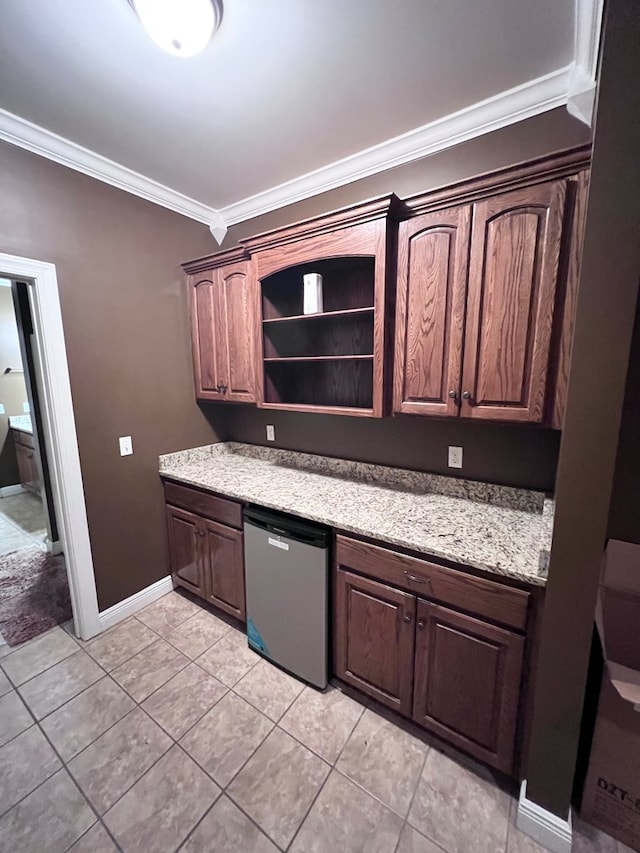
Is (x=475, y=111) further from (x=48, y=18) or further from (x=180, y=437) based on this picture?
(x=180, y=437)

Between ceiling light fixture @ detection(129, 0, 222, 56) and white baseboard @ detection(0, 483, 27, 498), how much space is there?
520cm

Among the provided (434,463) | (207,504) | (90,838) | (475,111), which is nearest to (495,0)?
(475,111)

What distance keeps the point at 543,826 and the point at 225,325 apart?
107 inches

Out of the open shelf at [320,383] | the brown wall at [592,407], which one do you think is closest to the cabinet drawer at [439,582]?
the brown wall at [592,407]

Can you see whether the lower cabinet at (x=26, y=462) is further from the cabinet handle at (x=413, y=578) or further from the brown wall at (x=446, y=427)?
the cabinet handle at (x=413, y=578)

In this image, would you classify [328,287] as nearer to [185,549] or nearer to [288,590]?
[288,590]

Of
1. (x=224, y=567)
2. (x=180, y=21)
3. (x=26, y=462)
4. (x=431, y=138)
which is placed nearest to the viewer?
(x=180, y=21)

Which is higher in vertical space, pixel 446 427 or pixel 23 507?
pixel 446 427

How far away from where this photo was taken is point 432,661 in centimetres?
137

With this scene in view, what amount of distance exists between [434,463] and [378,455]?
0.35 metres

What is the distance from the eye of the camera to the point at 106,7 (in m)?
1.08

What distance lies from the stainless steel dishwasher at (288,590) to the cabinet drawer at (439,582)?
15 centimetres

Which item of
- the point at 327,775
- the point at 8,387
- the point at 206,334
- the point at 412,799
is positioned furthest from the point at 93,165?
the point at 8,387

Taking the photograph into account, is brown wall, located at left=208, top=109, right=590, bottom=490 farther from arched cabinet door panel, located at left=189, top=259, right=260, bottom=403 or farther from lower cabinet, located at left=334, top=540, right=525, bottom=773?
lower cabinet, located at left=334, top=540, right=525, bottom=773
